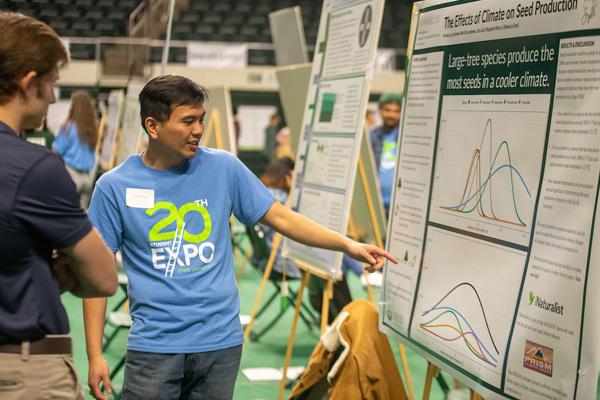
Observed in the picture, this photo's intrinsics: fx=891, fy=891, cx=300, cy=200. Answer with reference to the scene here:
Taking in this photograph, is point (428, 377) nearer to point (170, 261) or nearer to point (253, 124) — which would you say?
point (170, 261)

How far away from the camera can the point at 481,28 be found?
2.31m

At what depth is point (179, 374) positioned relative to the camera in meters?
2.39

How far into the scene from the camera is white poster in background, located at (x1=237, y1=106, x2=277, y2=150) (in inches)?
707

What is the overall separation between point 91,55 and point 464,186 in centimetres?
1509

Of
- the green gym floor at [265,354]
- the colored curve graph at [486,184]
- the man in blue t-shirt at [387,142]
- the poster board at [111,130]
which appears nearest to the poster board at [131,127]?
the poster board at [111,130]

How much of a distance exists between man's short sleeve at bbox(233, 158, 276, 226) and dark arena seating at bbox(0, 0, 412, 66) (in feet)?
47.1

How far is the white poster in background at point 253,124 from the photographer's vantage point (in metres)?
18.0

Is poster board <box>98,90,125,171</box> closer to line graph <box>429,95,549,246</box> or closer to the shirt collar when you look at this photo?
line graph <box>429,95,549,246</box>

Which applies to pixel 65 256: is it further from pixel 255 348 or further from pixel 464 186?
pixel 255 348

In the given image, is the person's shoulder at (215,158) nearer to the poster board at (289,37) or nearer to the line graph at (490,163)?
the line graph at (490,163)

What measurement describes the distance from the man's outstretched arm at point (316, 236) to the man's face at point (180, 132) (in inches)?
12.3

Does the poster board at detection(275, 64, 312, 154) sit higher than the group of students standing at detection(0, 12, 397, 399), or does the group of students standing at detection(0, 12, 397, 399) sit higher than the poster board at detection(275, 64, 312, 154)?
the poster board at detection(275, 64, 312, 154)

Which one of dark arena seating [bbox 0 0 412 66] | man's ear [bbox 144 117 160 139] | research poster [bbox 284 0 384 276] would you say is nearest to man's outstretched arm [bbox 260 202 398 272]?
man's ear [bbox 144 117 160 139]

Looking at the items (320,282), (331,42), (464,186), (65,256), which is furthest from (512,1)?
(320,282)
